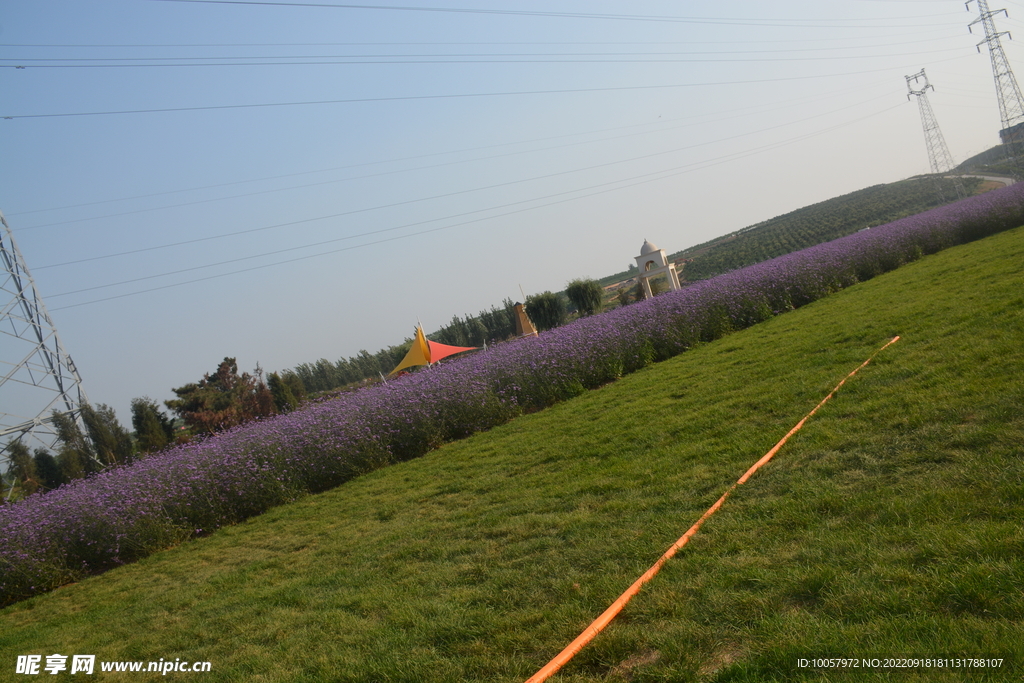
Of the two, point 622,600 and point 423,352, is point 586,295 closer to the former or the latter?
point 423,352

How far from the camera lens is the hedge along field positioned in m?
7.41

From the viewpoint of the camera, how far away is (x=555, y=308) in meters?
27.8

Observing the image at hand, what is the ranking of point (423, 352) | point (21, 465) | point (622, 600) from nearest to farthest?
point (622, 600), point (21, 465), point (423, 352)

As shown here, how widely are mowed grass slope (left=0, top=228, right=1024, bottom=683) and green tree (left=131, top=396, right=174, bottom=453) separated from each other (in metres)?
11.1

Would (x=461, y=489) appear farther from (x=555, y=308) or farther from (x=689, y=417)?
(x=555, y=308)

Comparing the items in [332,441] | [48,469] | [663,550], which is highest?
[48,469]

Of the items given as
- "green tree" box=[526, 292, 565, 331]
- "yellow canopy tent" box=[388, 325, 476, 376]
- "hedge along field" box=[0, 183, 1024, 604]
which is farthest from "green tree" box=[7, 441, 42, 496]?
"green tree" box=[526, 292, 565, 331]

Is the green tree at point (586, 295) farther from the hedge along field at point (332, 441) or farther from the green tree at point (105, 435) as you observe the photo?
the green tree at point (105, 435)

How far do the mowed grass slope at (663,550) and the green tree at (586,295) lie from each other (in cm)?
2058

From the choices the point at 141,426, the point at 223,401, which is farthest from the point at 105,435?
the point at 223,401

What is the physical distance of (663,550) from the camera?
10.7 ft

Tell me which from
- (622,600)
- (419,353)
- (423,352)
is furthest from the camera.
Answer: (419,353)

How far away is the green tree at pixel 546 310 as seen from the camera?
91.1 feet

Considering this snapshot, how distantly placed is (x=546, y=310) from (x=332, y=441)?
64.0 ft
